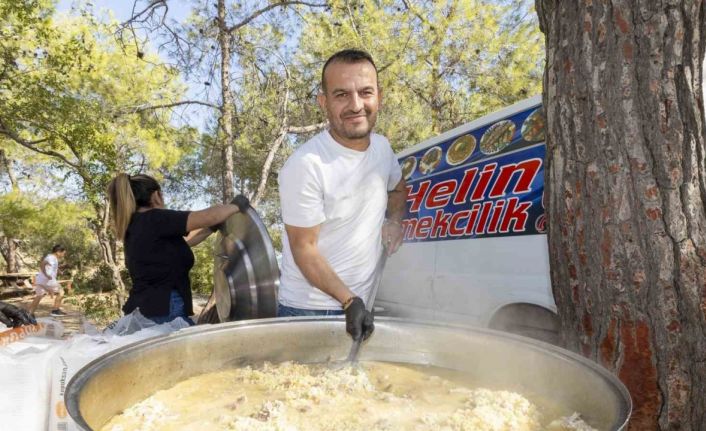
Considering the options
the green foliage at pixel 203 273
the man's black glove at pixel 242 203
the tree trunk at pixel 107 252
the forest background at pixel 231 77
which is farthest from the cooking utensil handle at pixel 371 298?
the green foliage at pixel 203 273

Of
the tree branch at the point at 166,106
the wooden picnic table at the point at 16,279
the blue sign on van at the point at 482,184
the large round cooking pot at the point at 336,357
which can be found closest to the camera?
the large round cooking pot at the point at 336,357

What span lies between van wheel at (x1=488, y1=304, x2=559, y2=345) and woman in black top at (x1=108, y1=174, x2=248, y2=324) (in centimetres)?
213

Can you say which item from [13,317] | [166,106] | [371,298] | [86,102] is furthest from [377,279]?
[86,102]

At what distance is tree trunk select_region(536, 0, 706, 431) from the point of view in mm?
1604

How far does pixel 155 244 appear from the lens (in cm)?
312

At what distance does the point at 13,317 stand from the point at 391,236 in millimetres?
1642

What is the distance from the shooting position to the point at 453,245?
4309 mm

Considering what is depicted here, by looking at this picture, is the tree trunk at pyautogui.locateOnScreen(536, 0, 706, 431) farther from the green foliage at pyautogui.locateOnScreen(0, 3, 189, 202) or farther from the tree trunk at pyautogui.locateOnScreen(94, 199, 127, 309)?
the tree trunk at pyautogui.locateOnScreen(94, 199, 127, 309)

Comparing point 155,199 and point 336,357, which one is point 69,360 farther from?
point 155,199

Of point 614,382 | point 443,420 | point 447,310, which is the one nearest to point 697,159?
point 614,382

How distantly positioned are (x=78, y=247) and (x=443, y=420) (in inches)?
1079

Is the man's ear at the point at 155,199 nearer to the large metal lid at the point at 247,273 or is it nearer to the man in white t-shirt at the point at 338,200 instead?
the large metal lid at the point at 247,273

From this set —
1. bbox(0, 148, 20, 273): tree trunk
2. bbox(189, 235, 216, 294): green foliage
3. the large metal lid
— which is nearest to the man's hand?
the large metal lid

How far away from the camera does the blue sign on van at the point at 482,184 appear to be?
11.5ft
